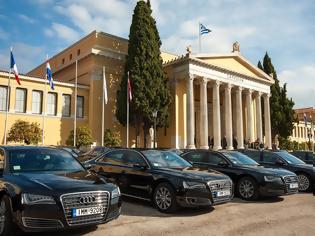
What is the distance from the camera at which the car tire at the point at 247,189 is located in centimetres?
1090

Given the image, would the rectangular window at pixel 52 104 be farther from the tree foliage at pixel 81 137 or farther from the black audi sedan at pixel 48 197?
the black audi sedan at pixel 48 197

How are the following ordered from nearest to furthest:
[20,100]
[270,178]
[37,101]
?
[270,178] < [20,100] < [37,101]

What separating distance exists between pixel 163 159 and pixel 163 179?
1.19m

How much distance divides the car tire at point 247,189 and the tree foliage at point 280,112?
41.3 metres

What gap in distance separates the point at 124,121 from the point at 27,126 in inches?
368

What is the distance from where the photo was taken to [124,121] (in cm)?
3519

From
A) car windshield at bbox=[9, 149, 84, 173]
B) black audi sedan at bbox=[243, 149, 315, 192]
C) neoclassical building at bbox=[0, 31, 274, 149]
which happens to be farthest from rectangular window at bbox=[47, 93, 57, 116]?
car windshield at bbox=[9, 149, 84, 173]

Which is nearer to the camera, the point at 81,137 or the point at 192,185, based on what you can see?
the point at 192,185

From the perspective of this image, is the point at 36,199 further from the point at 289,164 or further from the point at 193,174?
the point at 289,164

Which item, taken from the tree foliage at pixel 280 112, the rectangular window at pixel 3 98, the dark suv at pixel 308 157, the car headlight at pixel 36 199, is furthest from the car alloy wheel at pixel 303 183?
the tree foliage at pixel 280 112

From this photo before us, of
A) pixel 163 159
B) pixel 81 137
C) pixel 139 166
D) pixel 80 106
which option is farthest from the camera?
pixel 80 106

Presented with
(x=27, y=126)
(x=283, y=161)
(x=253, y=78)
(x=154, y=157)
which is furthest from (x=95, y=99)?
(x=154, y=157)

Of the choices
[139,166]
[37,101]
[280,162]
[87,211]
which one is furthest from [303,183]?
[37,101]

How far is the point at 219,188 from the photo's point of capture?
29.0ft
